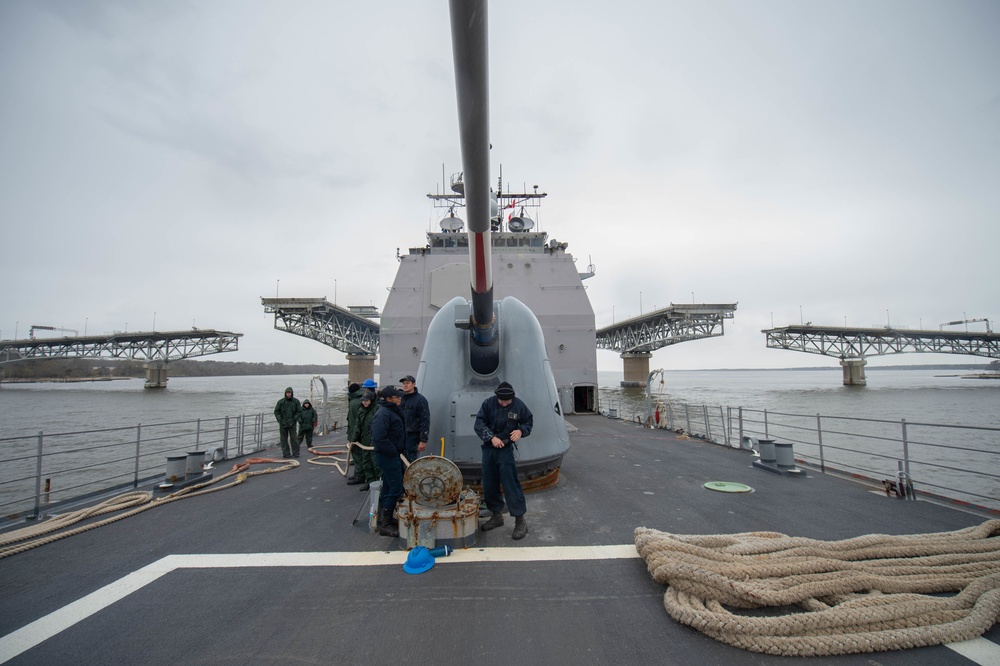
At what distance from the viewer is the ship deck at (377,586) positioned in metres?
2.04

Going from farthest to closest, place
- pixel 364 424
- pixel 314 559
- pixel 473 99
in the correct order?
pixel 364 424
pixel 314 559
pixel 473 99

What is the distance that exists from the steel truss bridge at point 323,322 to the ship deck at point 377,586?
2973 centimetres

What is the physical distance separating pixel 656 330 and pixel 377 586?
42604mm

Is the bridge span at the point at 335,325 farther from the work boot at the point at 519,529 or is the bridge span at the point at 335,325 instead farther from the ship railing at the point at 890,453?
the work boot at the point at 519,529

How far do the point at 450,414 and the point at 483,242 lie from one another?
6.29 ft

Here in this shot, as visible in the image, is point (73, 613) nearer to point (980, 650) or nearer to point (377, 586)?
point (377, 586)

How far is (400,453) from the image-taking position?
3.60 m

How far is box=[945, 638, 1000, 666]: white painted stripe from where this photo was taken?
1870 mm

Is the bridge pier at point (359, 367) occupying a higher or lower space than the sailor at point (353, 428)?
higher

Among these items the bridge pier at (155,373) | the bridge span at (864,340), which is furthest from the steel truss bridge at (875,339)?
the bridge pier at (155,373)

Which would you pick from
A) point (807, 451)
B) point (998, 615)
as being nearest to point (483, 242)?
point (998, 615)

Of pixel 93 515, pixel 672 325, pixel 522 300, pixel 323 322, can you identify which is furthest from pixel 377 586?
pixel 672 325

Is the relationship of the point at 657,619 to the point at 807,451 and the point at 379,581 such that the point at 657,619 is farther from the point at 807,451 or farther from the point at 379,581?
the point at 807,451

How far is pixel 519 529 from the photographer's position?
346cm
